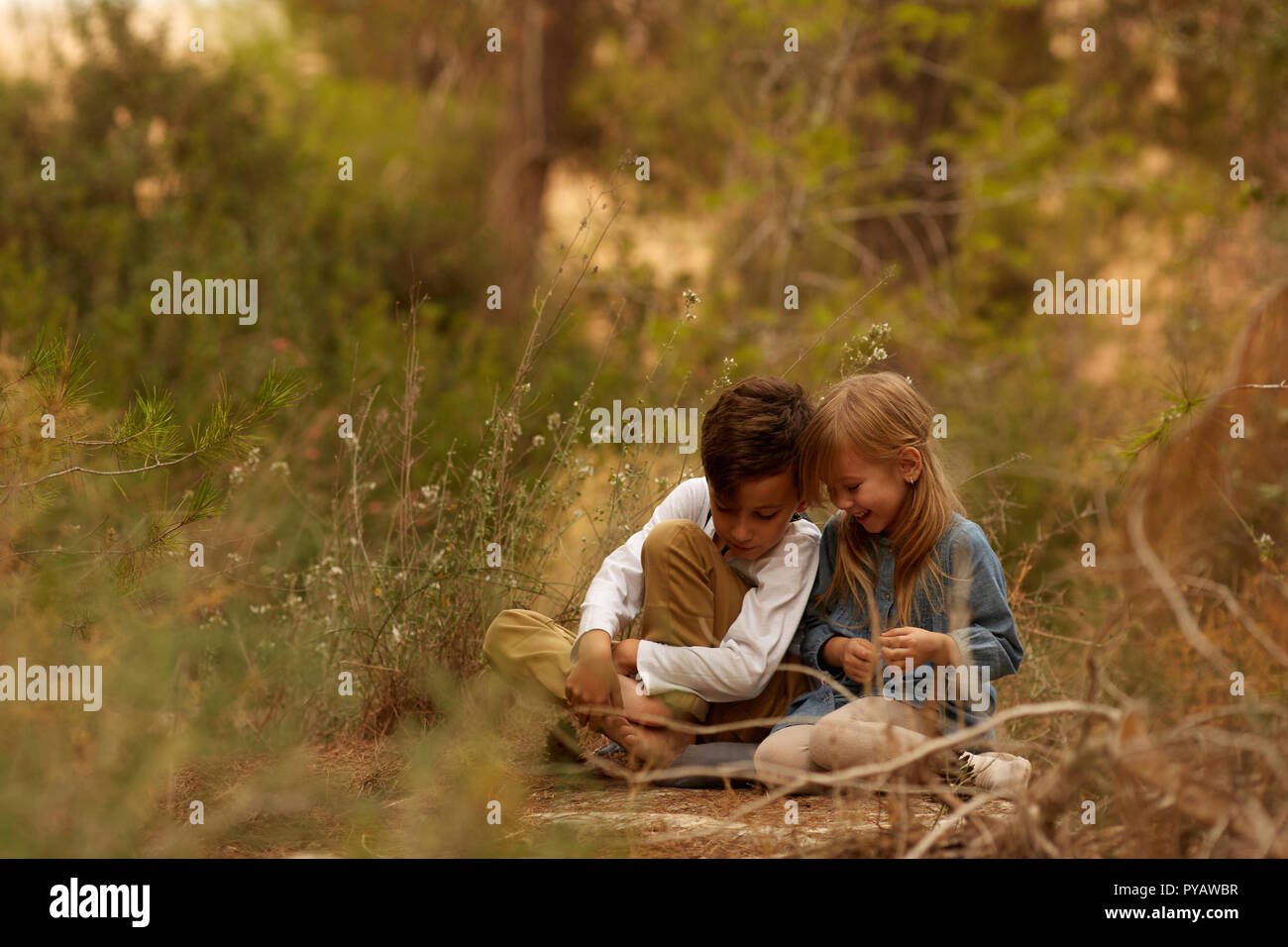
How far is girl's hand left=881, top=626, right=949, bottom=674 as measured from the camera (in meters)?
2.81

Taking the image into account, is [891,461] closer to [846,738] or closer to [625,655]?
[846,738]

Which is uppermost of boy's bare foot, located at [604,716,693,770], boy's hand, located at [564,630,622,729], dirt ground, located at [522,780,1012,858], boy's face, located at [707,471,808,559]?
boy's face, located at [707,471,808,559]

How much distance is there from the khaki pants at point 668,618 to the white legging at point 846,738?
22cm

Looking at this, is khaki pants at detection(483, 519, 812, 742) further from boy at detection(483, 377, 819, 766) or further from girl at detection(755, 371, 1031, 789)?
girl at detection(755, 371, 1031, 789)

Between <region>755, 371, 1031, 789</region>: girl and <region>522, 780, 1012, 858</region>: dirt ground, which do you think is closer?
<region>522, 780, 1012, 858</region>: dirt ground

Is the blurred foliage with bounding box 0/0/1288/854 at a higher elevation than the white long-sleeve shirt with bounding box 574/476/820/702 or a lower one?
higher

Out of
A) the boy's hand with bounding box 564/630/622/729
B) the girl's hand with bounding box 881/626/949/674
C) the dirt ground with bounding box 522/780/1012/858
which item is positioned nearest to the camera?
the dirt ground with bounding box 522/780/1012/858

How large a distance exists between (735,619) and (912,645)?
520 mm

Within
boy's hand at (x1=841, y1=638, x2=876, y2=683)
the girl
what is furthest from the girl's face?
boy's hand at (x1=841, y1=638, x2=876, y2=683)

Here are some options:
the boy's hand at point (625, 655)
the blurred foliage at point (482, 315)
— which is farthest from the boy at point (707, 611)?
the blurred foliage at point (482, 315)

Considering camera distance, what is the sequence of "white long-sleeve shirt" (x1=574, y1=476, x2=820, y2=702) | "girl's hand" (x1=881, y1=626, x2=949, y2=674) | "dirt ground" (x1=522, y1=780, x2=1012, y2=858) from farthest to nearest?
"white long-sleeve shirt" (x1=574, y1=476, x2=820, y2=702), "girl's hand" (x1=881, y1=626, x2=949, y2=674), "dirt ground" (x1=522, y1=780, x2=1012, y2=858)

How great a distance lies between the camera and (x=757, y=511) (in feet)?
10.1

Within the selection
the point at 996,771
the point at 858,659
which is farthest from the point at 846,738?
the point at 996,771
